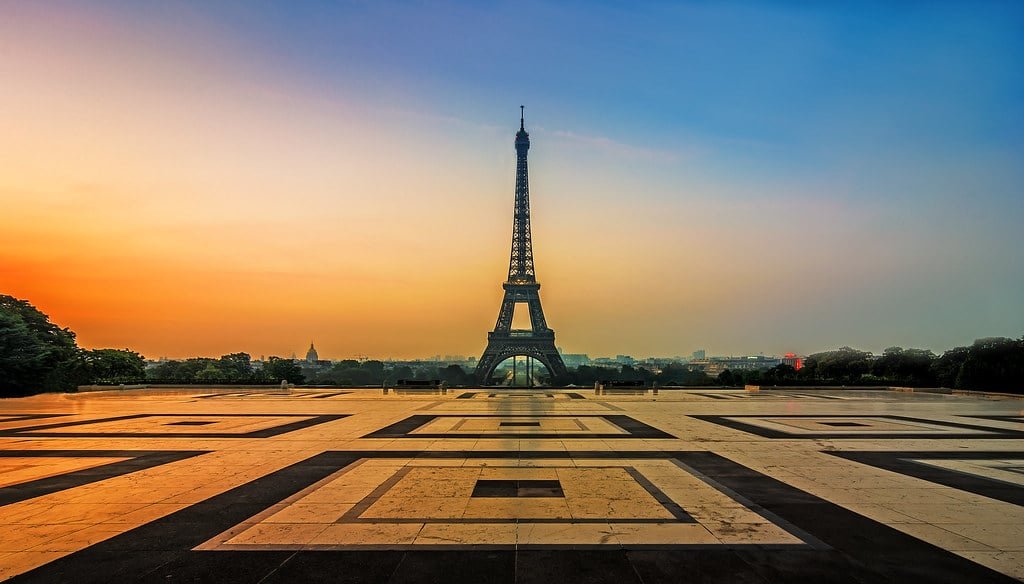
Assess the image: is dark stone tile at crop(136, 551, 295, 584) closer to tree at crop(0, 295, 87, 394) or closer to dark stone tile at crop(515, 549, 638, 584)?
dark stone tile at crop(515, 549, 638, 584)

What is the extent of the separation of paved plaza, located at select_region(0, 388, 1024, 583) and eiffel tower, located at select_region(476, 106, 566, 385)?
171ft

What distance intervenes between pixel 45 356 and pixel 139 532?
38244 mm

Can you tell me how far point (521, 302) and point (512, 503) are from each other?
66.6m

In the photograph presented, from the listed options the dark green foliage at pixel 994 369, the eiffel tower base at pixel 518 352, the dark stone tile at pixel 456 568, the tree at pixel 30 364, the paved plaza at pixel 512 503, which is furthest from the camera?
the eiffel tower base at pixel 518 352

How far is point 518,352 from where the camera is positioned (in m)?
69.9

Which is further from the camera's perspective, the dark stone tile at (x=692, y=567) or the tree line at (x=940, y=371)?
the tree line at (x=940, y=371)

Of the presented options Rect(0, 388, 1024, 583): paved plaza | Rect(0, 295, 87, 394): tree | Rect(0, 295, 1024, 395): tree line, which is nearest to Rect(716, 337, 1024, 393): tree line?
Rect(0, 295, 1024, 395): tree line

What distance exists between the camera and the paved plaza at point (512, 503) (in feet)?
19.6

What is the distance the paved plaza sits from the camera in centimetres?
597

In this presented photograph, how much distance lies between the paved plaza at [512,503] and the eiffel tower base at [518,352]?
5171 cm

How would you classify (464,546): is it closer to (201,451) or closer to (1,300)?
(201,451)

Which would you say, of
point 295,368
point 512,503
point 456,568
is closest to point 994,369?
point 512,503

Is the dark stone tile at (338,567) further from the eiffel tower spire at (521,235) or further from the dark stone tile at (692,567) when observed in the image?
the eiffel tower spire at (521,235)

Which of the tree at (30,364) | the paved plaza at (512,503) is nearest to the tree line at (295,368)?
the tree at (30,364)
